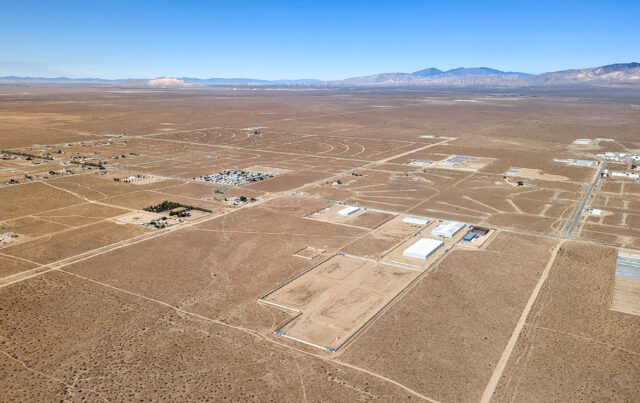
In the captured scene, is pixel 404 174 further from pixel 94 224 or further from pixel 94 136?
pixel 94 136

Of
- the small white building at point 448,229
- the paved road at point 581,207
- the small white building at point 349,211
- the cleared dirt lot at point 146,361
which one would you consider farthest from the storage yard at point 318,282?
the paved road at point 581,207

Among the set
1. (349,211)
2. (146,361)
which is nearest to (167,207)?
(349,211)

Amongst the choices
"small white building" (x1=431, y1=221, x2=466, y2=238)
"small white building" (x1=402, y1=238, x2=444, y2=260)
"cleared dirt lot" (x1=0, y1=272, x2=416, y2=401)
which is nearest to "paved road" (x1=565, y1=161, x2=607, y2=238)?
"small white building" (x1=431, y1=221, x2=466, y2=238)

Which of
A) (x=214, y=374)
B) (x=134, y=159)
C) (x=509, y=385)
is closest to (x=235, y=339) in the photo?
(x=214, y=374)

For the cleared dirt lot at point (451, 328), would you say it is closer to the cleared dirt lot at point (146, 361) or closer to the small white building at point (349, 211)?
the cleared dirt lot at point (146, 361)

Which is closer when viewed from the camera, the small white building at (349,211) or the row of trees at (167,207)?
the small white building at (349,211)

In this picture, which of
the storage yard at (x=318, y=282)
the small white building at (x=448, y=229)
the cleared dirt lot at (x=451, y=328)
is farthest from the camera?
the small white building at (x=448, y=229)

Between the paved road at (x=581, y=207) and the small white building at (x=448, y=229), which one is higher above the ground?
the small white building at (x=448, y=229)
